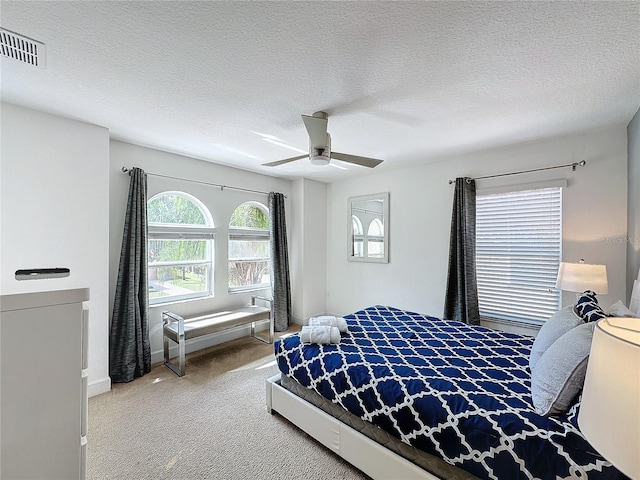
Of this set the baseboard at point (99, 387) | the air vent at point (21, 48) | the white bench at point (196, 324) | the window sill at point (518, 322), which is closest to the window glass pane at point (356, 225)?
the white bench at point (196, 324)

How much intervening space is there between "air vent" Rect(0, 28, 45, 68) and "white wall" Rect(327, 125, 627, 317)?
3.78 meters

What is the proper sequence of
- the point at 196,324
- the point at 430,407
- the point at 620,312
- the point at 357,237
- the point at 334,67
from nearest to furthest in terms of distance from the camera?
the point at 430,407
the point at 334,67
the point at 620,312
the point at 196,324
the point at 357,237

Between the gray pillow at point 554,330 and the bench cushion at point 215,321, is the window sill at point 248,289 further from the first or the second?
the gray pillow at point 554,330

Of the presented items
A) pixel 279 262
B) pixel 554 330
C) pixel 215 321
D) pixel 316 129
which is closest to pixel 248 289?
pixel 279 262

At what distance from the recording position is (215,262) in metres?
A: 3.92

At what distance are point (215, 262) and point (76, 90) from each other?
235 centimetres

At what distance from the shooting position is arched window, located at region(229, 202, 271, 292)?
13.8ft

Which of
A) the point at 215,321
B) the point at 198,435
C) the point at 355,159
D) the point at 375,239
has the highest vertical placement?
the point at 355,159

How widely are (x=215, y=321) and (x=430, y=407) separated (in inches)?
104

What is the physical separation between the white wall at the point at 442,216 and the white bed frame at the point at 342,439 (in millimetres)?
2382

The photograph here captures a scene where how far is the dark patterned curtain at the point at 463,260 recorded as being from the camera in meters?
3.38

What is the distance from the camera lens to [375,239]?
4.53m

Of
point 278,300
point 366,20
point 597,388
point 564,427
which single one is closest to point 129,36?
point 366,20

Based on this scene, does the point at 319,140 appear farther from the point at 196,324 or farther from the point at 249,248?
the point at 249,248
